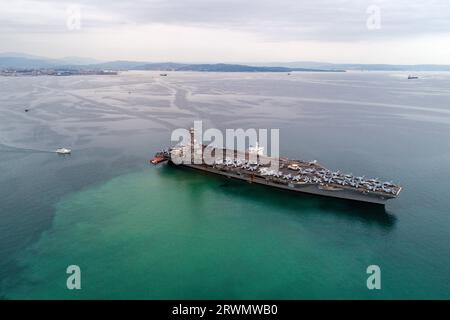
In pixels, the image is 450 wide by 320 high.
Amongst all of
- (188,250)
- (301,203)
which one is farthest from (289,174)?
(188,250)

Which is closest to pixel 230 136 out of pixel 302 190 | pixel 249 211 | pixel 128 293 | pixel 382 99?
pixel 302 190

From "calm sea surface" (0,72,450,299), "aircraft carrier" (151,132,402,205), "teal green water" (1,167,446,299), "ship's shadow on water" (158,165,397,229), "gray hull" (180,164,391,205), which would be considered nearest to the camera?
"teal green water" (1,167,446,299)

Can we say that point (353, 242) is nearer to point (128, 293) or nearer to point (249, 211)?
point (249, 211)

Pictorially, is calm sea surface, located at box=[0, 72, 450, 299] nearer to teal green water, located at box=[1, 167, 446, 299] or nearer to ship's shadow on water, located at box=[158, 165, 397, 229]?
teal green water, located at box=[1, 167, 446, 299]

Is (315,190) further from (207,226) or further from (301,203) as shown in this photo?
(207,226)

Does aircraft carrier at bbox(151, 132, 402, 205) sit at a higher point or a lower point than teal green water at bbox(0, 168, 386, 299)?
higher

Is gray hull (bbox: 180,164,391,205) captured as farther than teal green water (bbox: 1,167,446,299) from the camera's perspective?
Yes

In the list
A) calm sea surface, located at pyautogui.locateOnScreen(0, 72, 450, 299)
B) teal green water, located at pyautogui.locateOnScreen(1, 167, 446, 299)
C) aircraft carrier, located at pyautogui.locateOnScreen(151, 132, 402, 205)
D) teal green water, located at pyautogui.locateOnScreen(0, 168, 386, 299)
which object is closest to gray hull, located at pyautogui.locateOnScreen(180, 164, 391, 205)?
aircraft carrier, located at pyautogui.locateOnScreen(151, 132, 402, 205)
